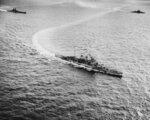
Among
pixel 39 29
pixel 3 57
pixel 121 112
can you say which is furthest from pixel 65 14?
pixel 121 112

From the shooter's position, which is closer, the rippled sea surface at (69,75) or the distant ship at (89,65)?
the rippled sea surface at (69,75)

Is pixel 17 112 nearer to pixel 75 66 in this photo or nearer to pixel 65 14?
pixel 75 66

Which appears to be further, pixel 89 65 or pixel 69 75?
pixel 89 65

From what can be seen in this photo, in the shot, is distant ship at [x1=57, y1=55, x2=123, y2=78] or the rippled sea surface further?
distant ship at [x1=57, y1=55, x2=123, y2=78]

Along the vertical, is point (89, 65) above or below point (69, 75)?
above
